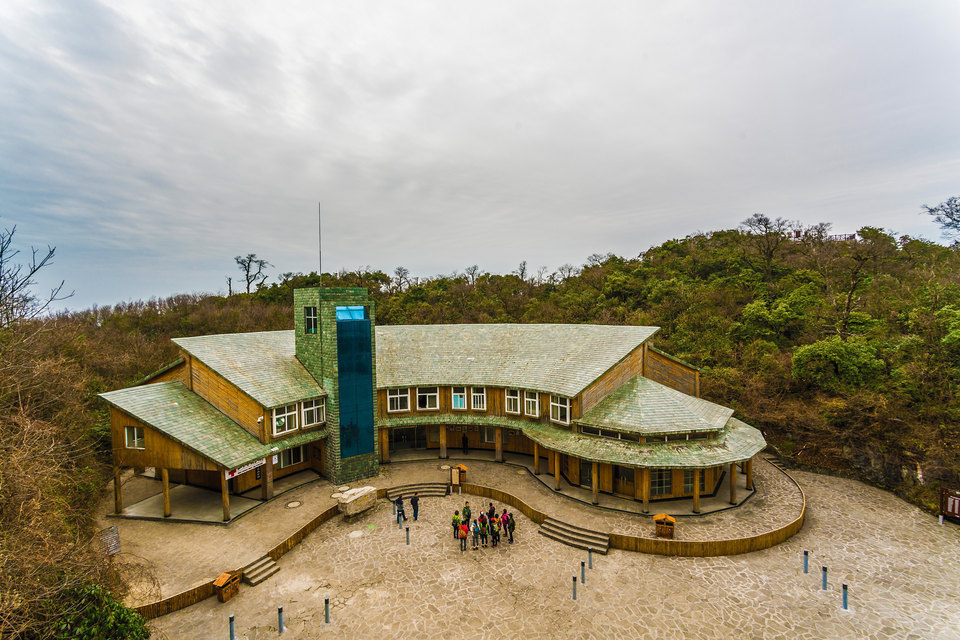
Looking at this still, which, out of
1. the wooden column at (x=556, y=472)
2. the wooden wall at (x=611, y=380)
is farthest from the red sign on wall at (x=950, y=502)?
the wooden column at (x=556, y=472)

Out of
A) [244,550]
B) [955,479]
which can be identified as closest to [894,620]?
[955,479]

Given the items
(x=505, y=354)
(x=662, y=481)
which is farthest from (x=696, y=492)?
(x=505, y=354)

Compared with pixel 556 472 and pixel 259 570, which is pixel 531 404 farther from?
pixel 259 570

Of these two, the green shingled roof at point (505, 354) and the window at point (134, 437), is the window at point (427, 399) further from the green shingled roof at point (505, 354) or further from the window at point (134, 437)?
the window at point (134, 437)

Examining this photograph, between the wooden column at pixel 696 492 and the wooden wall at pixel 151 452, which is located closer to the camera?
the wooden wall at pixel 151 452

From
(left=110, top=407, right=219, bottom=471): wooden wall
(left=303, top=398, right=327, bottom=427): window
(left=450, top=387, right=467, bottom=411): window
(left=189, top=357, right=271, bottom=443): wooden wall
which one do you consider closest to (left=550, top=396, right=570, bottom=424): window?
(left=450, top=387, right=467, bottom=411): window
